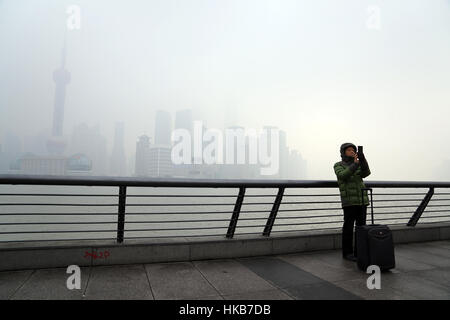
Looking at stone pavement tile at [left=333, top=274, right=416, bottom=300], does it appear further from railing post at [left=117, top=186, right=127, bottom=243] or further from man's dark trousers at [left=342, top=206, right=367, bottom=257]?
railing post at [left=117, top=186, right=127, bottom=243]

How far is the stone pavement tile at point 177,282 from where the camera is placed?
3.32m

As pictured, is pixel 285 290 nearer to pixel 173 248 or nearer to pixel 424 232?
pixel 173 248

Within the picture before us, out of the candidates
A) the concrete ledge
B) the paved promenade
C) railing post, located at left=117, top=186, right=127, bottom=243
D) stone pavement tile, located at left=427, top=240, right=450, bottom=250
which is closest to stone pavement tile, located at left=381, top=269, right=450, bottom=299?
the paved promenade

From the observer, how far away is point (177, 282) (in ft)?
12.1

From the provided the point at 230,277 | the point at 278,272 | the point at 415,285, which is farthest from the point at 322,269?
the point at 230,277

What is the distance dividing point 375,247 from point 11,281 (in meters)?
4.71

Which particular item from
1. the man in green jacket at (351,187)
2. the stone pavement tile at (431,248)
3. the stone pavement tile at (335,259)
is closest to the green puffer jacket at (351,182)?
the man in green jacket at (351,187)

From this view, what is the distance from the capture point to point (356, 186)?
473 cm

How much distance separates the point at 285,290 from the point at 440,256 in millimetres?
3640

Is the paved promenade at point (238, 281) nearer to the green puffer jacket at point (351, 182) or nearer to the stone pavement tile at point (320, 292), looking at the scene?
the stone pavement tile at point (320, 292)

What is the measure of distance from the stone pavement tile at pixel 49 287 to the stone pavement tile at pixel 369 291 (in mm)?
3080

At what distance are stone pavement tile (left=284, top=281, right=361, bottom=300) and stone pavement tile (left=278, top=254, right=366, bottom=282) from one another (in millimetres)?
301

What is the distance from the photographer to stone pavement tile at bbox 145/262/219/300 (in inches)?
131
